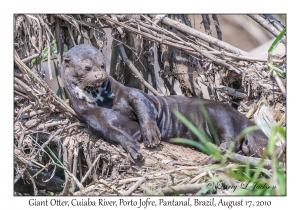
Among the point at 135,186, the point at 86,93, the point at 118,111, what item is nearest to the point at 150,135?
the point at 118,111

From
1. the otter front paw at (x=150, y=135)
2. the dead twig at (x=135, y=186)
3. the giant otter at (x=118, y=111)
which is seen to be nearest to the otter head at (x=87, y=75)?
the giant otter at (x=118, y=111)

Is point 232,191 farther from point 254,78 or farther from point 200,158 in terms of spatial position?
point 254,78

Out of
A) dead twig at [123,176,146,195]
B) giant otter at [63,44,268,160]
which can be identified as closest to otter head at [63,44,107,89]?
giant otter at [63,44,268,160]

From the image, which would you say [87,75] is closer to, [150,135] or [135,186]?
[150,135]

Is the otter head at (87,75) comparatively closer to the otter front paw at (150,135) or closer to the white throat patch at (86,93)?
the white throat patch at (86,93)
